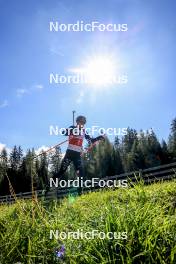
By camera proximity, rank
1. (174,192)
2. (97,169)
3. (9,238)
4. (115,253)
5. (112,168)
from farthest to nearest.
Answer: (97,169), (112,168), (174,192), (9,238), (115,253)

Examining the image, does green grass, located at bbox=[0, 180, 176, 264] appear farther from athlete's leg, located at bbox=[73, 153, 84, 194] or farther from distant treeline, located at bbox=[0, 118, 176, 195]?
distant treeline, located at bbox=[0, 118, 176, 195]

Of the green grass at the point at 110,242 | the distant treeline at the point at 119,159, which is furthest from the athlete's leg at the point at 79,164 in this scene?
the distant treeline at the point at 119,159

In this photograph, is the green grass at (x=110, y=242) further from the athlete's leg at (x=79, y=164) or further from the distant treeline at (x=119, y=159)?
the distant treeline at (x=119, y=159)

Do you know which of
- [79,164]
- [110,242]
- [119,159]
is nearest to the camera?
[110,242]

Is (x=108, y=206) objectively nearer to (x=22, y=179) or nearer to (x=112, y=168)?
(x=22, y=179)

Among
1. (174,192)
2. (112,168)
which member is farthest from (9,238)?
(112,168)

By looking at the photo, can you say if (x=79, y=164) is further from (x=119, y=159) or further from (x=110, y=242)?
(x=119, y=159)

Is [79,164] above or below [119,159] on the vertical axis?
below

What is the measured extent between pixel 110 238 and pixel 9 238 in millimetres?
1255

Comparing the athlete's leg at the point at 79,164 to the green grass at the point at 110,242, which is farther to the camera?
the athlete's leg at the point at 79,164

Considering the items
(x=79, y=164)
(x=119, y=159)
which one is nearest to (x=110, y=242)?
(x=79, y=164)

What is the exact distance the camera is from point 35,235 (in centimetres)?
415

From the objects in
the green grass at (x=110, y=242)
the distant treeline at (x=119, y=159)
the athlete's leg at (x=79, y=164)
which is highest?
the distant treeline at (x=119, y=159)

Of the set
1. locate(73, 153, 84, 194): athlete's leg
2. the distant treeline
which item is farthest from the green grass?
the distant treeline
